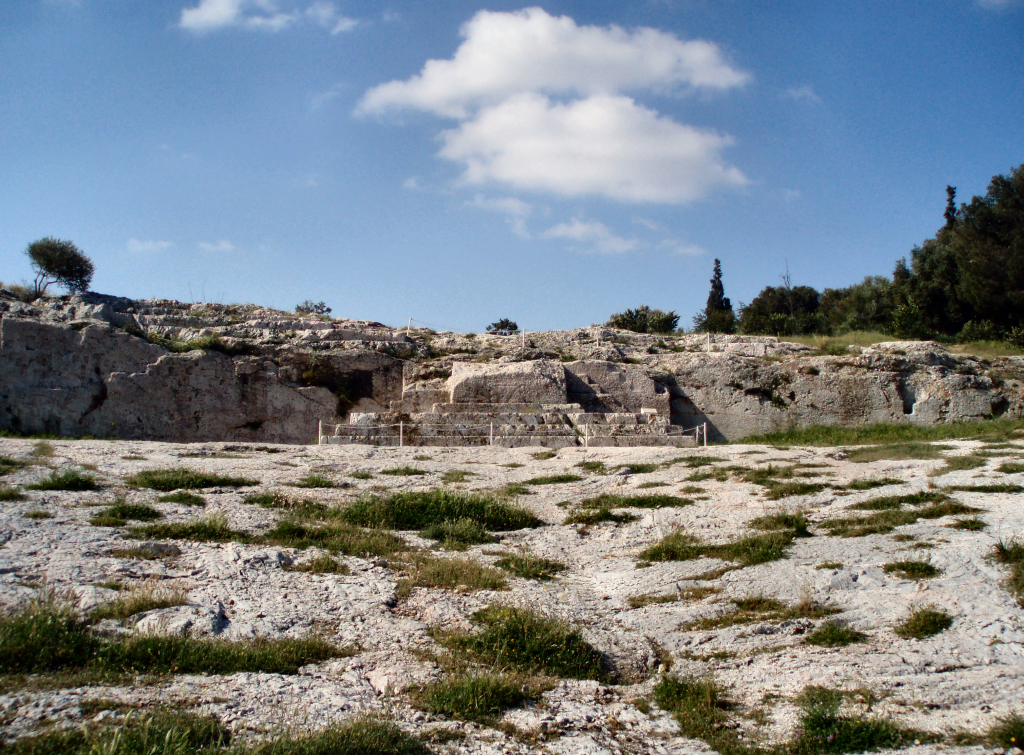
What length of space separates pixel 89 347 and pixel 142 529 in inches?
538

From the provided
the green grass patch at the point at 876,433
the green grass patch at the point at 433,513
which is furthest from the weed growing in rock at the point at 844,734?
the green grass patch at the point at 876,433

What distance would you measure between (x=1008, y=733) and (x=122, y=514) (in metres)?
7.49

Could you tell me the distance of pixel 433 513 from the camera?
326 inches

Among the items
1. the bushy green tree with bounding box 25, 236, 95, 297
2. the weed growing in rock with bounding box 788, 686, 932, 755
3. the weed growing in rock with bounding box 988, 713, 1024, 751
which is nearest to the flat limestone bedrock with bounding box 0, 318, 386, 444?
the bushy green tree with bounding box 25, 236, 95, 297

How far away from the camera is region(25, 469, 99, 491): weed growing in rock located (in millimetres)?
8102

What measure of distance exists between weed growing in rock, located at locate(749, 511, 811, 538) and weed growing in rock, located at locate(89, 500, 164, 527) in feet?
20.8

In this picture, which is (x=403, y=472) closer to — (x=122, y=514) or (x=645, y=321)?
(x=122, y=514)

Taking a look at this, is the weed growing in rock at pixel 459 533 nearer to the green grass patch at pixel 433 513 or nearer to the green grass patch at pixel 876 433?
the green grass patch at pixel 433 513

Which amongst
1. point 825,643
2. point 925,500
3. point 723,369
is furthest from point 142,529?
point 723,369

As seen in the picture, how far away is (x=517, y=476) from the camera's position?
11.3 m

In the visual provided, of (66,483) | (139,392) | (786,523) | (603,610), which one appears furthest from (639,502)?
(139,392)

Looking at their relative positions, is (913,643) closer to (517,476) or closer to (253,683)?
(253,683)

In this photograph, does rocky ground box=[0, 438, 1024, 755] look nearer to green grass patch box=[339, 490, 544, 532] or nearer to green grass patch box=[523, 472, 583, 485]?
green grass patch box=[339, 490, 544, 532]

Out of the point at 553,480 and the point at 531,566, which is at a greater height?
the point at 553,480
